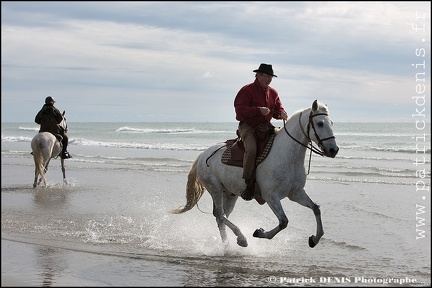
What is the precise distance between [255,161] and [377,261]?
83.3 inches

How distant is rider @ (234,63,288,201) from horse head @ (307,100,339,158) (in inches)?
32.9

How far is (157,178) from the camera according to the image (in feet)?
60.0

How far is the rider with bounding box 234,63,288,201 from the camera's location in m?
8.23

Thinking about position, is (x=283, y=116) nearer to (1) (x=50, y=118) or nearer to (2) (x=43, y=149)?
(2) (x=43, y=149)

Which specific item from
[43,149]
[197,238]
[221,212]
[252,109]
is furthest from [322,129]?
[43,149]

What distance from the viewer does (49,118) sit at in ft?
54.3

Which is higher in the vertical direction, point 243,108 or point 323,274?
point 243,108

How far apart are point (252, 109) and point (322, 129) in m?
1.25

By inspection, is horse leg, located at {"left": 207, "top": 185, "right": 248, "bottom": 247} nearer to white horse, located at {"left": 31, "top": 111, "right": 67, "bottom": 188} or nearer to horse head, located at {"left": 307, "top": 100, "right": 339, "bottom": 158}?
horse head, located at {"left": 307, "top": 100, "right": 339, "bottom": 158}

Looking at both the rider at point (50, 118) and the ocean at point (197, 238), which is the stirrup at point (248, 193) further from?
the rider at point (50, 118)

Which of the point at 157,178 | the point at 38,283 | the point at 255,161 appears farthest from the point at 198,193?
the point at 157,178

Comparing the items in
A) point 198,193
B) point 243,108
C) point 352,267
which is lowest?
point 352,267

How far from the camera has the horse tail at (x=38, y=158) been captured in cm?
1538

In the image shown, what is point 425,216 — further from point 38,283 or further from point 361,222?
point 38,283
